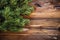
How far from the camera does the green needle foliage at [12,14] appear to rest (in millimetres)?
1588

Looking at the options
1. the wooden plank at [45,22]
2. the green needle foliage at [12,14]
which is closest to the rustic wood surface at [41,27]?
the wooden plank at [45,22]

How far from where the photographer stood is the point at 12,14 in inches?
63.8

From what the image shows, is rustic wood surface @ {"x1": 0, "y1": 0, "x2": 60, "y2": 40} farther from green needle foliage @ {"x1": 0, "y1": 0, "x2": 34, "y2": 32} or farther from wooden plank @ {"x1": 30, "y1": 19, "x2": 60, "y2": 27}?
green needle foliage @ {"x1": 0, "y1": 0, "x2": 34, "y2": 32}

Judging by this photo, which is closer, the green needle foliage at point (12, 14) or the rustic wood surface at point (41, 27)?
the green needle foliage at point (12, 14)

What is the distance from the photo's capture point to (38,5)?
1977mm

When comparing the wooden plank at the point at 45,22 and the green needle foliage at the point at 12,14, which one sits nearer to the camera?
the green needle foliage at the point at 12,14

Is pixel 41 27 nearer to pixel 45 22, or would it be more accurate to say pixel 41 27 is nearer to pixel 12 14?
pixel 45 22

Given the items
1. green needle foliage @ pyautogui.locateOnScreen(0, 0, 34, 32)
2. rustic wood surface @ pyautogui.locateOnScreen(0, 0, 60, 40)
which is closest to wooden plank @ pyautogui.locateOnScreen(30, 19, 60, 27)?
rustic wood surface @ pyautogui.locateOnScreen(0, 0, 60, 40)

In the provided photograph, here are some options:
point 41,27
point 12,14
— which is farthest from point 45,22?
point 12,14

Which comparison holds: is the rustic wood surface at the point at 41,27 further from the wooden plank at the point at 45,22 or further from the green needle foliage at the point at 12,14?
the green needle foliage at the point at 12,14

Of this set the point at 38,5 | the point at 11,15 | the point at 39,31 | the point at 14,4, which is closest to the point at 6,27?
the point at 11,15

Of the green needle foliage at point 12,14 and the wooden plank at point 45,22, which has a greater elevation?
the green needle foliage at point 12,14

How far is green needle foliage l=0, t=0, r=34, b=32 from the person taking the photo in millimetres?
1588

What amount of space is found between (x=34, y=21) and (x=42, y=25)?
107mm
